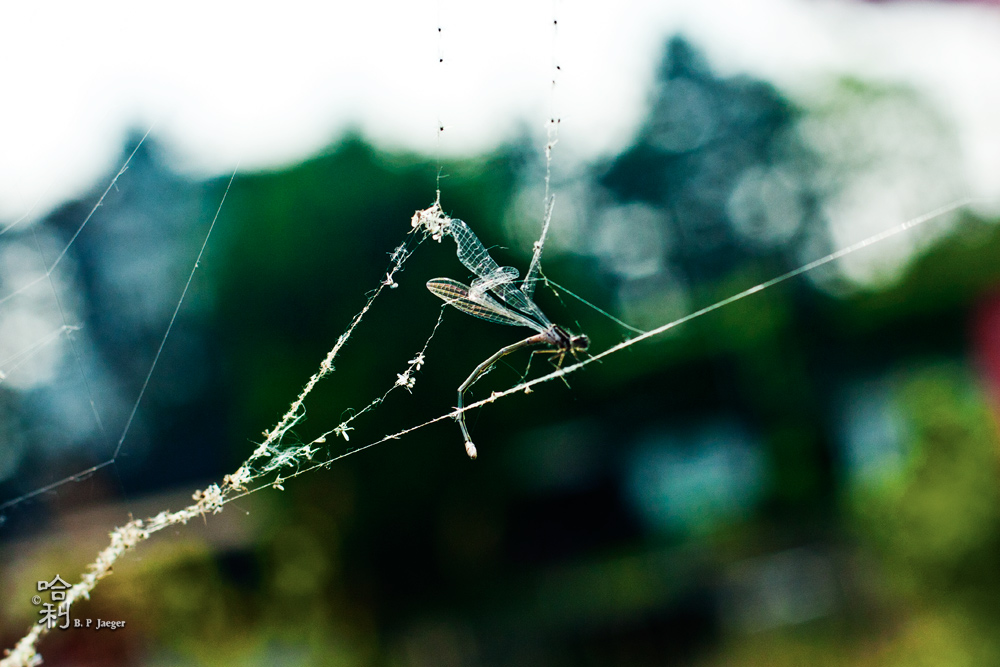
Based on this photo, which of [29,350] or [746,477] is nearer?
[29,350]

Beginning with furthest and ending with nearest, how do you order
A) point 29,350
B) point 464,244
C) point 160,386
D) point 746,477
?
point 746,477 → point 160,386 → point 29,350 → point 464,244

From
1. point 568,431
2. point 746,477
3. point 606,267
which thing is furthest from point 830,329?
point 568,431

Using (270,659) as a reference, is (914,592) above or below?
below

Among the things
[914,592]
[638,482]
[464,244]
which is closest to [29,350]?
[464,244]

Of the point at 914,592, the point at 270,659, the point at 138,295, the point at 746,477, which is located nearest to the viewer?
the point at 914,592

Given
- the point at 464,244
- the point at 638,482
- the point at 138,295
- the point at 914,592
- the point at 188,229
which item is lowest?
the point at 914,592

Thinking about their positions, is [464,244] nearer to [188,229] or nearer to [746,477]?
[188,229]
